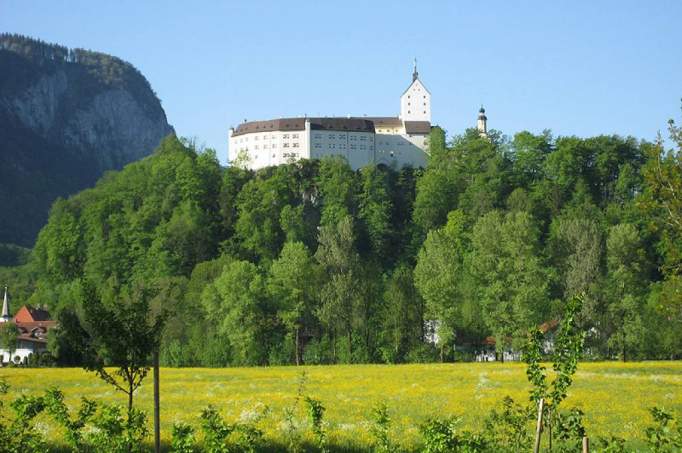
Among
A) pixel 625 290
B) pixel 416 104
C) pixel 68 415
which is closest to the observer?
pixel 68 415

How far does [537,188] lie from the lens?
135625 mm

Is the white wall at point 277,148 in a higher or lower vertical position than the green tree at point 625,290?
higher

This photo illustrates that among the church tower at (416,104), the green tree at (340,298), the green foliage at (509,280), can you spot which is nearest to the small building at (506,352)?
the green foliage at (509,280)

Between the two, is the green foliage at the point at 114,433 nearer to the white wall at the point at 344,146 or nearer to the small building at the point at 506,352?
the small building at the point at 506,352

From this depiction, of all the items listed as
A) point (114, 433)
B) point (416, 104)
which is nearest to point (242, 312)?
point (114, 433)

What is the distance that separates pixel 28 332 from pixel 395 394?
81005 mm

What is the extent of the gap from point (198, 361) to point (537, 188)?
67.3 meters

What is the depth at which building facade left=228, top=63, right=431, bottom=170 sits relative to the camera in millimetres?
164250

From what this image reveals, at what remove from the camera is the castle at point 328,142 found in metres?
164

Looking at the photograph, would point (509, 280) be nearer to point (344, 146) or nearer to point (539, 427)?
point (539, 427)

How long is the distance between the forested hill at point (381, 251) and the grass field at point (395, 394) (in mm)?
4977

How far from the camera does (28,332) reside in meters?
112

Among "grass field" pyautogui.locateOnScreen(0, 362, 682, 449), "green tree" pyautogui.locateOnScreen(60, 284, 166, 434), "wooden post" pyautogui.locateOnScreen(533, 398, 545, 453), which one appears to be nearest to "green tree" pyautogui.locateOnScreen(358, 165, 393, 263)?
"grass field" pyautogui.locateOnScreen(0, 362, 682, 449)

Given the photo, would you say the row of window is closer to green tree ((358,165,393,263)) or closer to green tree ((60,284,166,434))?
green tree ((358,165,393,263))
